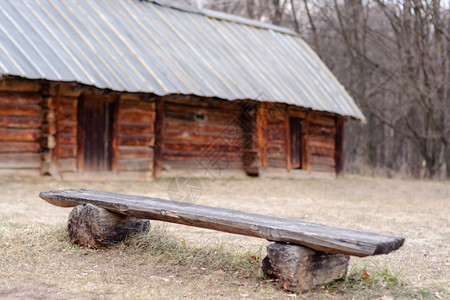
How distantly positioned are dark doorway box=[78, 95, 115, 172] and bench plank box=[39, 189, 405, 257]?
6.06 m

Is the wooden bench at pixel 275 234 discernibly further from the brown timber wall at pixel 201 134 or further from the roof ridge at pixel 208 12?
the roof ridge at pixel 208 12

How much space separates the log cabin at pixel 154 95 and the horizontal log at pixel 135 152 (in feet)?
0.07

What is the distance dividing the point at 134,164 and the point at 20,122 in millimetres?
2535

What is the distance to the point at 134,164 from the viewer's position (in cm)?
1165

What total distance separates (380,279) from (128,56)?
8990 mm

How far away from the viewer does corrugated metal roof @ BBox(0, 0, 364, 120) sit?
1029 cm

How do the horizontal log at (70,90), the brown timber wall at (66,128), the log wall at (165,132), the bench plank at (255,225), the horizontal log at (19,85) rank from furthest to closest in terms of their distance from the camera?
1. the brown timber wall at (66,128)
2. the horizontal log at (70,90)
3. the log wall at (165,132)
4. the horizontal log at (19,85)
5. the bench plank at (255,225)

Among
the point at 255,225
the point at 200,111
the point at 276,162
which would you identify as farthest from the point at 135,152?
the point at 255,225

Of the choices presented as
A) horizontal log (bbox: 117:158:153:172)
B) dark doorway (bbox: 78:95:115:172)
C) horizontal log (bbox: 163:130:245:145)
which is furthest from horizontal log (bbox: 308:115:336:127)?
dark doorway (bbox: 78:95:115:172)

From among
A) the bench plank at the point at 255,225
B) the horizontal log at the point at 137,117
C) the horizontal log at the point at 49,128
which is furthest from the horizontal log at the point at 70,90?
the bench plank at the point at 255,225

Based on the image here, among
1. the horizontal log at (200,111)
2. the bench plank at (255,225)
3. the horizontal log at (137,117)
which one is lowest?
the bench plank at (255,225)

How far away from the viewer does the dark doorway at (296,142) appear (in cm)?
1515

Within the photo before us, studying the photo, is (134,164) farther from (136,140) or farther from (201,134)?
(201,134)

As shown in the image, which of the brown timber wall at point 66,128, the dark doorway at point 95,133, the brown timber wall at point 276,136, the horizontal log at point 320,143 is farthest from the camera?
the horizontal log at point 320,143
